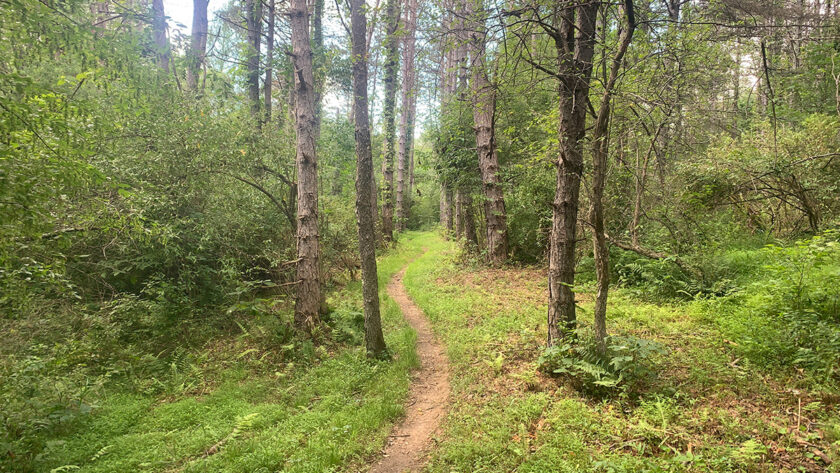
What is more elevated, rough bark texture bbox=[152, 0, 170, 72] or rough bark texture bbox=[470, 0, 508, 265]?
rough bark texture bbox=[152, 0, 170, 72]

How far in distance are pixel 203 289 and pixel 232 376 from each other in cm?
270

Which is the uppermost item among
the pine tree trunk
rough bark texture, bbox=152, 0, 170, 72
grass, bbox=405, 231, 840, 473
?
rough bark texture, bbox=152, 0, 170, 72

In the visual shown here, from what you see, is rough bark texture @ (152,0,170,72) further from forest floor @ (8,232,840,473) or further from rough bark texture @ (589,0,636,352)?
rough bark texture @ (589,0,636,352)

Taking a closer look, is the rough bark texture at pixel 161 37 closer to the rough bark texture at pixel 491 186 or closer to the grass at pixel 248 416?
the grass at pixel 248 416

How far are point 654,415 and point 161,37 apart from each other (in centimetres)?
1606

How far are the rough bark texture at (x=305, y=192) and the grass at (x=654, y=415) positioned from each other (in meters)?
3.34

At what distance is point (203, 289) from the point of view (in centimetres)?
785

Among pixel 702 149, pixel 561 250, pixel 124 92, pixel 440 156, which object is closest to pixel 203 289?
pixel 124 92

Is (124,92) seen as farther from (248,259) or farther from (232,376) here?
(232,376)

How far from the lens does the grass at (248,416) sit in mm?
3984

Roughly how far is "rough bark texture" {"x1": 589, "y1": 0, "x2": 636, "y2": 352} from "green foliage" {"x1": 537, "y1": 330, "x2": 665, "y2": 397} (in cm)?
18

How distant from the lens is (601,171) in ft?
13.7

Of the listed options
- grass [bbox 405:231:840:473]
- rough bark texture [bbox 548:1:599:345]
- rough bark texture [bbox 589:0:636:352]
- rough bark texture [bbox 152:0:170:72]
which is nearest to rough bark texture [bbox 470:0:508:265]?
grass [bbox 405:231:840:473]

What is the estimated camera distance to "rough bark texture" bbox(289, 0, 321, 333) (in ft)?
23.7
